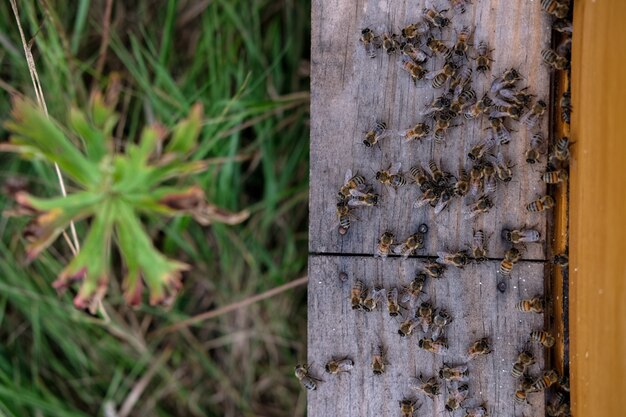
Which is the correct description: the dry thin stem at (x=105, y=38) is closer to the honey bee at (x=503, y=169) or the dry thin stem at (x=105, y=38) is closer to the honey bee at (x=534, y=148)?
the honey bee at (x=503, y=169)

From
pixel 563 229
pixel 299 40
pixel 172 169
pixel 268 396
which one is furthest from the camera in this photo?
pixel 268 396

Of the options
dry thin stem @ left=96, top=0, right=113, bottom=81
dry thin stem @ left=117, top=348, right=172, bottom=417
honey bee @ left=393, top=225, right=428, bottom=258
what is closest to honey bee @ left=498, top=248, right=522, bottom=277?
honey bee @ left=393, top=225, right=428, bottom=258

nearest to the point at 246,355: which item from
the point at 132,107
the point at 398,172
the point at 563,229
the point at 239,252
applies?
the point at 239,252

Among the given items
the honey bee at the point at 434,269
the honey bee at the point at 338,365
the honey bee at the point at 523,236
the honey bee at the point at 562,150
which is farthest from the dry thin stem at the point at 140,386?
the honey bee at the point at 562,150

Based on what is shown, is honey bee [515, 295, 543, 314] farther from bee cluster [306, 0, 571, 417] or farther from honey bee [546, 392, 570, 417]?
honey bee [546, 392, 570, 417]

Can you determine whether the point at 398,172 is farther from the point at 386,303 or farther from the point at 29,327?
the point at 29,327

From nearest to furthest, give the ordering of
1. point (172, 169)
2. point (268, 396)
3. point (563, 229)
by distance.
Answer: point (172, 169)
point (563, 229)
point (268, 396)
